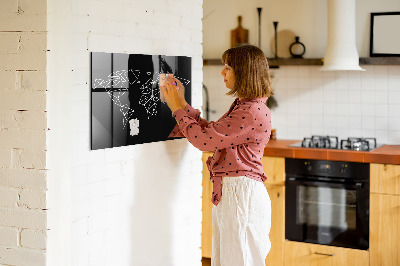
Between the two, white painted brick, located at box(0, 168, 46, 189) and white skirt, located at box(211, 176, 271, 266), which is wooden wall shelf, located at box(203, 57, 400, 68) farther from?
white painted brick, located at box(0, 168, 46, 189)

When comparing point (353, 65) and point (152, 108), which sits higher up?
point (353, 65)

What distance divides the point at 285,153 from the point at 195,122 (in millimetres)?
1732

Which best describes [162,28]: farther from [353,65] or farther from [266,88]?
[353,65]

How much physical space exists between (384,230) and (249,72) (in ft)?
6.33

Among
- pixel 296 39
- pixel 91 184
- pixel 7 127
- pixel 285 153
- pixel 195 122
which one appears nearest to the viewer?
pixel 7 127

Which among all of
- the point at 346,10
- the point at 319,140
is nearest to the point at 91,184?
the point at 319,140

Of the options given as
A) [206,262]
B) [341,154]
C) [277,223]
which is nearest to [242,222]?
[341,154]

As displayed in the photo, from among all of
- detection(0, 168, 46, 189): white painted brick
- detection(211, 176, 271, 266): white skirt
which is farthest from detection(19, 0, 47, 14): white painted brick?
detection(211, 176, 271, 266): white skirt

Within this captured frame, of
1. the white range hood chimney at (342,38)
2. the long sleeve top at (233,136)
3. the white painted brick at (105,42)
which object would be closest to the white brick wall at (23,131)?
the white painted brick at (105,42)

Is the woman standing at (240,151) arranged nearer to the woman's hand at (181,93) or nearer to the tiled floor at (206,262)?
the woman's hand at (181,93)

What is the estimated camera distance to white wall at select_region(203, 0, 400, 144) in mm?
4703

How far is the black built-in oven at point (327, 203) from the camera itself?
416 cm

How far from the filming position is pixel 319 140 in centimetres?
450

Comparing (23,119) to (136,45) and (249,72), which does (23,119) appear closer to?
(136,45)
